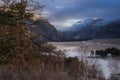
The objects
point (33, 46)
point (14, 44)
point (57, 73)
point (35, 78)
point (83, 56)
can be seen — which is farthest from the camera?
point (33, 46)

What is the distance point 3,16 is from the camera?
16047 millimetres

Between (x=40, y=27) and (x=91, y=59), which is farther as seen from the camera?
(x=40, y=27)

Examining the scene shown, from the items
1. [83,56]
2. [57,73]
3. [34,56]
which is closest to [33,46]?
[34,56]

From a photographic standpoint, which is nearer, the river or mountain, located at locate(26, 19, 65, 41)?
the river

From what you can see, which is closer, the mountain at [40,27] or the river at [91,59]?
the river at [91,59]

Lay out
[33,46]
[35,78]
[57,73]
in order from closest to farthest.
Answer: [35,78]
[57,73]
[33,46]

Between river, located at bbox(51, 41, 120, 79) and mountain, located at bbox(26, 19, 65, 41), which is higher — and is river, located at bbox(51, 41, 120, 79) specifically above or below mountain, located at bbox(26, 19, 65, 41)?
below

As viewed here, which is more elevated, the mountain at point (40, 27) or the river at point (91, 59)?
the mountain at point (40, 27)

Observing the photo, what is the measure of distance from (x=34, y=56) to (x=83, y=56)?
4.66 meters

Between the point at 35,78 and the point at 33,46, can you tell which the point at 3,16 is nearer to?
the point at 33,46

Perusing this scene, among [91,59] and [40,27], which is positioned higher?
[40,27]

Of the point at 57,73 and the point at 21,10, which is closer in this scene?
the point at 57,73

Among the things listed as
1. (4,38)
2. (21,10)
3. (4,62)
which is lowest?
(4,62)

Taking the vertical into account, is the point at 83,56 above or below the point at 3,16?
below
